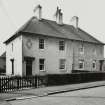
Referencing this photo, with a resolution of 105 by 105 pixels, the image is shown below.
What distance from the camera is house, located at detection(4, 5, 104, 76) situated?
66.1 ft

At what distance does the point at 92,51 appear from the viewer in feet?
92.7

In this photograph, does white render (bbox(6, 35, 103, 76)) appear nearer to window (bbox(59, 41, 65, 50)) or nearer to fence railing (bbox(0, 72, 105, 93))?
window (bbox(59, 41, 65, 50))

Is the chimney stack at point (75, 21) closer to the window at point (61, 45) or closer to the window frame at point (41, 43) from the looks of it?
the window at point (61, 45)

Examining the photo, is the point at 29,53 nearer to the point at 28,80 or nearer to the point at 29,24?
the point at 29,24

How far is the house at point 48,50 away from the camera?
2016cm

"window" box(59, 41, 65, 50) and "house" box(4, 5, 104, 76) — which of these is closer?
"house" box(4, 5, 104, 76)

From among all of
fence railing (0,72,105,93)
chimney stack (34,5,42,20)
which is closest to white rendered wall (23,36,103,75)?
chimney stack (34,5,42,20)

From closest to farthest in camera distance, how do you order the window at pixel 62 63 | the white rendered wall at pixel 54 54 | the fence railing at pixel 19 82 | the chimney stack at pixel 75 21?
the fence railing at pixel 19 82 → the white rendered wall at pixel 54 54 → the window at pixel 62 63 → the chimney stack at pixel 75 21

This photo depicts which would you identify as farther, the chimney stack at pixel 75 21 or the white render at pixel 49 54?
the chimney stack at pixel 75 21

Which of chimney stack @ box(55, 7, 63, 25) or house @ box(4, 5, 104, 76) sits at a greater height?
chimney stack @ box(55, 7, 63, 25)

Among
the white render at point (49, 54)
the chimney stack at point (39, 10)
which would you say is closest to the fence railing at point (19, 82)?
the white render at point (49, 54)

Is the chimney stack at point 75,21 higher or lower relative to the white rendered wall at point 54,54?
higher

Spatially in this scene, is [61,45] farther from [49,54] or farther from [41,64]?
[41,64]

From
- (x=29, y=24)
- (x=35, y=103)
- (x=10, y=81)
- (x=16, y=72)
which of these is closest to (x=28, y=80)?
(x=10, y=81)
